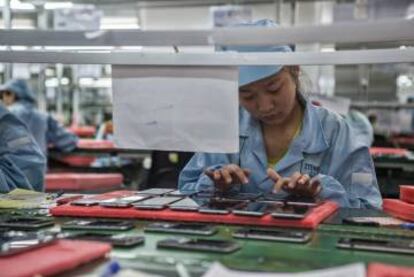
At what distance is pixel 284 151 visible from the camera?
6.11ft

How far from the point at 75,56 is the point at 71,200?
0.41 metres

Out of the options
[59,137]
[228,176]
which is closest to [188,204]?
[228,176]

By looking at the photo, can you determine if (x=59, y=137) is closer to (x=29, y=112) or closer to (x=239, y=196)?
(x=29, y=112)

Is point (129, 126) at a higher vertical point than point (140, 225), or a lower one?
higher

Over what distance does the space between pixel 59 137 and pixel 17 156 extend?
11.3 ft

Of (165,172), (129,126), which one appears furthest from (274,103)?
(165,172)

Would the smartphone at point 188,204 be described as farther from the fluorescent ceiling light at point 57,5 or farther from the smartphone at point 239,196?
the fluorescent ceiling light at point 57,5

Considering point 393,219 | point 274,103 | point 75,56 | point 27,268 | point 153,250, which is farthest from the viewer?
point 274,103

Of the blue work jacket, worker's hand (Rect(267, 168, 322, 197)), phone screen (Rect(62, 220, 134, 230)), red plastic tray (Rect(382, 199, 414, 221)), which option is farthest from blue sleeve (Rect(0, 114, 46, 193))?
red plastic tray (Rect(382, 199, 414, 221))

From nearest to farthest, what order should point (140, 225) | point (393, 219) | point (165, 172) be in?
point (140, 225) → point (393, 219) → point (165, 172)

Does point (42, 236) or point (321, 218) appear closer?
point (42, 236)

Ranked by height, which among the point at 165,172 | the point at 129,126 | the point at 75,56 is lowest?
the point at 165,172

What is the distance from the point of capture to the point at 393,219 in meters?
1.36

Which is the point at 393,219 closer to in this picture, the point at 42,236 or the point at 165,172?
the point at 42,236
